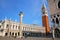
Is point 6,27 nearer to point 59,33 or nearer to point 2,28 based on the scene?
point 2,28

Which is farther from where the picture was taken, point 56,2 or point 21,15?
point 56,2

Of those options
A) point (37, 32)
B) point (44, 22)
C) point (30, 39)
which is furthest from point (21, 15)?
point (44, 22)

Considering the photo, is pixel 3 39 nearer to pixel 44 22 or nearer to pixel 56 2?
pixel 56 2

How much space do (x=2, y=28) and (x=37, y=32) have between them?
1497cm

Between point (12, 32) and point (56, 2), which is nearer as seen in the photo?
point (56, 2)

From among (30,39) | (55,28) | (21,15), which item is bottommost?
(30,39)

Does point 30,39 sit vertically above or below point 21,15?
below

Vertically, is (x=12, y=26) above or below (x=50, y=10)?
below

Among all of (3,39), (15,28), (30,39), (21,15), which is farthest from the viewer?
(15,28)

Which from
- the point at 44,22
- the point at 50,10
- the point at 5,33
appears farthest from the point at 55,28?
the point at 44,22

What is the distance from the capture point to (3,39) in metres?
25.1

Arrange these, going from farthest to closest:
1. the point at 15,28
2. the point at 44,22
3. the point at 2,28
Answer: the point at 44,22, the point at 15,28, the point at 2,28

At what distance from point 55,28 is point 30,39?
11661mm

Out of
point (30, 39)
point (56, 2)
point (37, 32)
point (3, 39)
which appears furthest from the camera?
point (37, 32)
